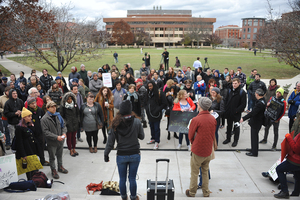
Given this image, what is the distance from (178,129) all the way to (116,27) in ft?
298

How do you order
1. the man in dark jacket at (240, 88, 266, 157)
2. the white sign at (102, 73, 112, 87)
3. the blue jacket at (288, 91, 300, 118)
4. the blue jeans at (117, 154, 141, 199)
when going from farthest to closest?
the white sign at (102, 73, 112, 87)
the blue jacket at (288, 91, 300, 118)
the man in dark jacket at (240, 88, 266, 157)
the blue jeans at (117, 154, 141, 199)

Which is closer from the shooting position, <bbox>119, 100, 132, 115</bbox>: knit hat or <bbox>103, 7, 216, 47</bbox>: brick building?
<bbox>119, 100, 132, 115</bbox>: knit hat

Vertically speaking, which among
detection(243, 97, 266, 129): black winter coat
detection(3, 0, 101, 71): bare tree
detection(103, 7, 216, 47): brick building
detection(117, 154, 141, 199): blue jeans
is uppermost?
detection(103, 7, 216, 47): brick building

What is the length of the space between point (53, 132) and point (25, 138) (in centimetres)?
57

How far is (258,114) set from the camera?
605 cm

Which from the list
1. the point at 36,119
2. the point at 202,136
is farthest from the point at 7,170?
the point at 202,136

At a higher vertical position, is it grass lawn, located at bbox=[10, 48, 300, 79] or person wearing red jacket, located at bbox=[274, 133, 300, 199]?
grass lawn, located at bbox=[10, 48, 300, 79]

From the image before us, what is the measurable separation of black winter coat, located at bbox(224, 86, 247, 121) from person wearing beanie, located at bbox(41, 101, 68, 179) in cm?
490

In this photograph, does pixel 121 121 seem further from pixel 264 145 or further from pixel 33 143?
pixel 264 145

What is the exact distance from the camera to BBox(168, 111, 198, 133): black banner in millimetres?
6434

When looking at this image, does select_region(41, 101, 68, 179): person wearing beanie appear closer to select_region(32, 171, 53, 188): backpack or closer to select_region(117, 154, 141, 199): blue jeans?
select_region(32, 171, 53, 188): backpack

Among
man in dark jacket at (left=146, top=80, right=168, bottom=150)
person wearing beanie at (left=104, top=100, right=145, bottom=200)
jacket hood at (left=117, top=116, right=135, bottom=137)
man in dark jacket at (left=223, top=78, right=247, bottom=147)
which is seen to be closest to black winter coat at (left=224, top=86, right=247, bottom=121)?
man in dark jacket at (left=223, top=78, right=247, bottom=147)

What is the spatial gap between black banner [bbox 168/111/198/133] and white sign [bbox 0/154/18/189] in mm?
3986

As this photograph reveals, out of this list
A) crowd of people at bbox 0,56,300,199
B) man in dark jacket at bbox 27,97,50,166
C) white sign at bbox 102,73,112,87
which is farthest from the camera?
white sign at bbox 102,73,112,87
